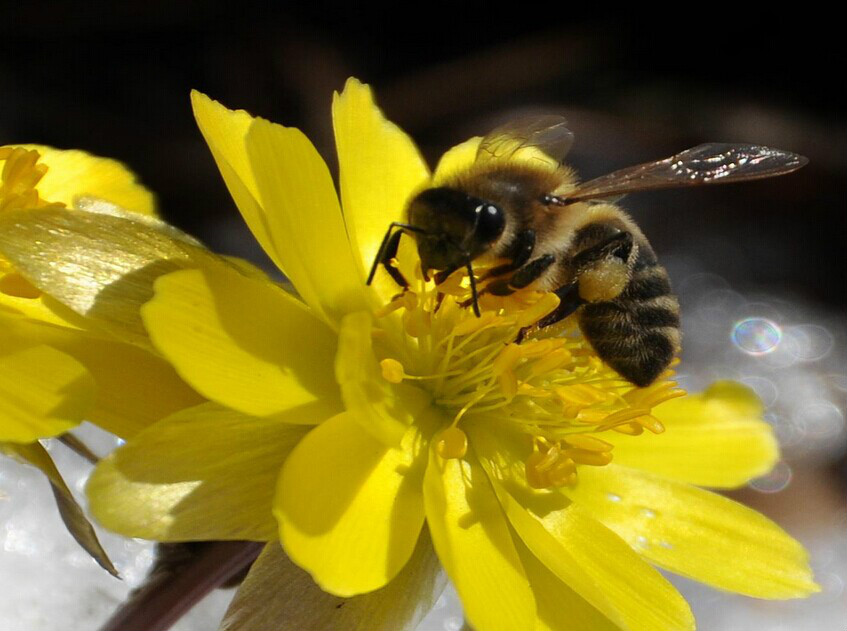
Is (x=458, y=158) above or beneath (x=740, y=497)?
above

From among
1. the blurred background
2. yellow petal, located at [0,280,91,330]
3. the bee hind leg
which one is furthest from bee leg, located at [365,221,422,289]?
the blurred background

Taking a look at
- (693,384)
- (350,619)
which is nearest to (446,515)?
(350,619)

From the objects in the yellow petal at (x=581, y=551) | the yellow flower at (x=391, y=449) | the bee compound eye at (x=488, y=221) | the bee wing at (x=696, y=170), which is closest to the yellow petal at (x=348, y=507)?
the yellow flower at (x=391, y=449)

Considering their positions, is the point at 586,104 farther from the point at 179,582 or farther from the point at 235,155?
the point at 179,582

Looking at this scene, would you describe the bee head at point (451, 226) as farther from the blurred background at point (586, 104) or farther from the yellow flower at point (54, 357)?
the blurred background at point (586, 104)

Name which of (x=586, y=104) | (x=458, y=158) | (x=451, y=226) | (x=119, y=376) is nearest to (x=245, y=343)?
(x=119, y=376)

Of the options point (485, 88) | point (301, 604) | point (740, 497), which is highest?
point (301, 604)

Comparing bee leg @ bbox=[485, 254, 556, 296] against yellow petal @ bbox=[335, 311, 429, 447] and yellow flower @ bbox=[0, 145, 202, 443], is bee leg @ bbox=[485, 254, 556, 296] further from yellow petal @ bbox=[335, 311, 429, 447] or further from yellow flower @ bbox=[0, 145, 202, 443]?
yellow flower @ bbox=[0, 145, 202, 443]

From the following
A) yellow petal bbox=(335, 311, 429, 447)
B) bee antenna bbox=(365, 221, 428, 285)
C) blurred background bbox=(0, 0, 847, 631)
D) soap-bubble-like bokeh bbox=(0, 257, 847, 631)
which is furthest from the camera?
blurred background bbox=(0, 0, 847, 631)
